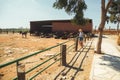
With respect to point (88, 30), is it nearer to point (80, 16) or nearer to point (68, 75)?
point (80, 16)

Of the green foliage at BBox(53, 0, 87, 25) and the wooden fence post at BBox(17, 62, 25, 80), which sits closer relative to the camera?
the wooden fence post at BBox(17, 62, 25, 80)

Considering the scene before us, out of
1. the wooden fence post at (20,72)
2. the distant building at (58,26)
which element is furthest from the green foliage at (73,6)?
the distant building at (58,26)

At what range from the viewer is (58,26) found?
38219mm

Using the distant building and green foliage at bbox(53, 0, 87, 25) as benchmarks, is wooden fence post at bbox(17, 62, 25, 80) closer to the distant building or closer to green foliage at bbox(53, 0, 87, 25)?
green foliage at bbox(53, 0, 87, 25)

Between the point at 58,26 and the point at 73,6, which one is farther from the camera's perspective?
the point at 58,26

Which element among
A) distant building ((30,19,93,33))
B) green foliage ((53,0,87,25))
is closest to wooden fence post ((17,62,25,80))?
green foliage ((53,0,87,25))

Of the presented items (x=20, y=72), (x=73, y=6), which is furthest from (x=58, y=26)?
(x=20, y=72)

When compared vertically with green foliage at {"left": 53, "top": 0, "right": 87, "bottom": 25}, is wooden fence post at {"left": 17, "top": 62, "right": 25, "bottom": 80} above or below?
below

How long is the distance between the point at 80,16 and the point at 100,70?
21.8ft

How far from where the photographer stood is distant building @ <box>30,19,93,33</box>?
35531 millimetres

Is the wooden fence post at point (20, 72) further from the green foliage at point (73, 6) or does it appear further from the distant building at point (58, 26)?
the distant building at point (58, 26)

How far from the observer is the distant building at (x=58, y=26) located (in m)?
35.5

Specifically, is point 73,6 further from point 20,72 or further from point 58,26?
point 58,26

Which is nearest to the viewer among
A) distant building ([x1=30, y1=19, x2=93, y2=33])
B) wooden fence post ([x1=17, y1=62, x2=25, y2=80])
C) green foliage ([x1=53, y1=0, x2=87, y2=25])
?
wooden fence post ([x1=17, y1=62, x2=25, y2=80])
